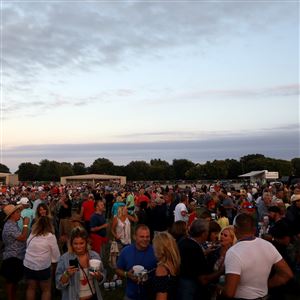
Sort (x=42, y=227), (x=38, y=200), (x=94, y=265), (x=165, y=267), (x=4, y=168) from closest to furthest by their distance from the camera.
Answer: (x=165, y=267) < (x=94, y=265) < (x=42, y=227) < (x=38, y=200) < (x=4, y=168)

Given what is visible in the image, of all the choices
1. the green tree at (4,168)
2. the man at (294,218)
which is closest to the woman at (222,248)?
the man at (294,218)

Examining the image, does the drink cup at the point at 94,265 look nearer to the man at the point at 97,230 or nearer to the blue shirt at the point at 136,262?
the blue shirt at the point at 136,262

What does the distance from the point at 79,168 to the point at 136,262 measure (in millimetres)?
120211

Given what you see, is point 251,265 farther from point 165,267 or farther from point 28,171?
point 28,171

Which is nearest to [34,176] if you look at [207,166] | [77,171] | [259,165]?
[77,171]

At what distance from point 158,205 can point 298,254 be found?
15.0ft

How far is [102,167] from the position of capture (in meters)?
113

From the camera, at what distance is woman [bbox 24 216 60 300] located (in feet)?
18.3

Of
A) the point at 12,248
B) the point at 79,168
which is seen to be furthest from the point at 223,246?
the point at 79,168

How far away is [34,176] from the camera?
11031 cm

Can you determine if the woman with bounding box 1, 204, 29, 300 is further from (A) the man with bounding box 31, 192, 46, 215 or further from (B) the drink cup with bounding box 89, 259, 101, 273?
(A) the man with bounding box 31, 192, 46, 215

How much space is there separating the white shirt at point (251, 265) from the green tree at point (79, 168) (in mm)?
118399

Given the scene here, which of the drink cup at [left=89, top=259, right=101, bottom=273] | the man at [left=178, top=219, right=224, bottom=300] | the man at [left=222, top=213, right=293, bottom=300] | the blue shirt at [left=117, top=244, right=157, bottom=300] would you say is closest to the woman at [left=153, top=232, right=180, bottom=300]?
the man at [left=178, top=219, right=224, bottom=300]

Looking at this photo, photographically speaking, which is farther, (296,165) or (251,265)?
(296,165)
